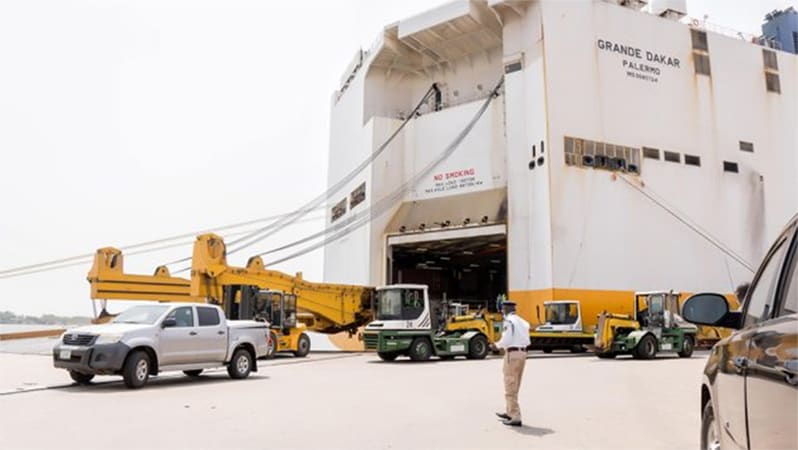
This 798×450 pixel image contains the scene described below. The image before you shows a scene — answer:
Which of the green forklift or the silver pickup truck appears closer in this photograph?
the silver pickup truck

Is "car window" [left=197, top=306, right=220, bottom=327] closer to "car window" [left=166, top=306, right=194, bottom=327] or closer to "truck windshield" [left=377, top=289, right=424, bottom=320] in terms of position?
"car window" [left=166, top=306, right=194, bottom=327]

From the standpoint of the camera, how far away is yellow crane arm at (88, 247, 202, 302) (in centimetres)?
1994

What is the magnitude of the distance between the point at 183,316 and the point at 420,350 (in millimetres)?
9131

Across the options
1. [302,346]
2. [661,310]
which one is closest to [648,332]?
[661,310]

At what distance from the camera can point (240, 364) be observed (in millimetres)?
13305

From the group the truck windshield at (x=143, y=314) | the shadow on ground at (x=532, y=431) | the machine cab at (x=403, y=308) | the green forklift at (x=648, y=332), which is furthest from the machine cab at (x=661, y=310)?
the truck windshield at (x=143, y=314)

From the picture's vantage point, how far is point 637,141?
2809 cm

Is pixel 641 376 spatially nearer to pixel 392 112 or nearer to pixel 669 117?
pixel 669 117

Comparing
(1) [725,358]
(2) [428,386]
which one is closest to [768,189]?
(2) [428,386]

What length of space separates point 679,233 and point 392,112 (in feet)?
50.9

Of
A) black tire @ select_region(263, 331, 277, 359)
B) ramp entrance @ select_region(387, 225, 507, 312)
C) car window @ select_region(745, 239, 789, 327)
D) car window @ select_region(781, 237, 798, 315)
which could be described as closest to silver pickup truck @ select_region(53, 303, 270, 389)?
black tire @ select_region(263, 331, 277, 359)

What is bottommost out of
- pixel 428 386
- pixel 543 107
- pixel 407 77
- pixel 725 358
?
pixel 428 386

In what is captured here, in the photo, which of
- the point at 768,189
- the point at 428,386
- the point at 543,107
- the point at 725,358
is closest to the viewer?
the point at 725,358

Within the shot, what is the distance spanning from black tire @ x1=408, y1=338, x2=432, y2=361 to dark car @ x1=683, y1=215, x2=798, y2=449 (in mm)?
16031
